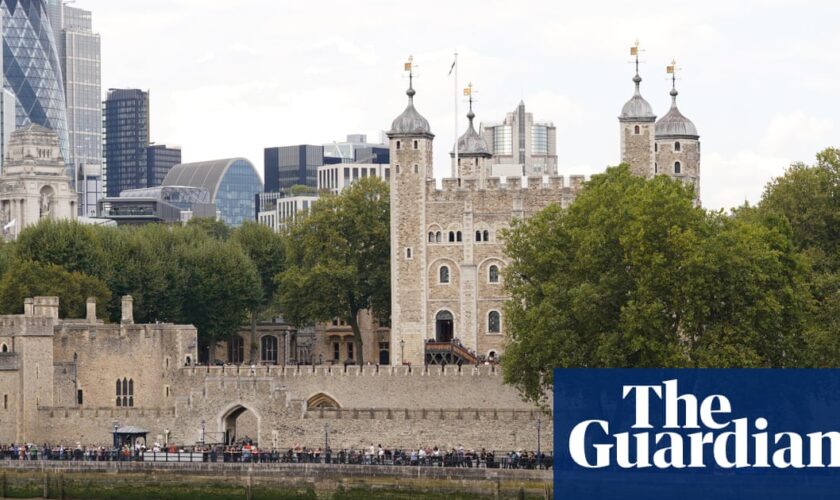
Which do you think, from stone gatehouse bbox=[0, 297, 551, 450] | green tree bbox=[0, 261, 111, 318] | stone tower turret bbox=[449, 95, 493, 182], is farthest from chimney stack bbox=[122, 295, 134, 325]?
stone tower turret bbox=[449, 95, 493, 182]

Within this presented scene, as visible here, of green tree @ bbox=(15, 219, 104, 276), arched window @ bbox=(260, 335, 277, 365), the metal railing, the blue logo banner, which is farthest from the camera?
arched window @ bbox=(260, 335, 277, 365)

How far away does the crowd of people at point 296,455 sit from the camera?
8338 centimetres

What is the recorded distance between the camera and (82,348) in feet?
322

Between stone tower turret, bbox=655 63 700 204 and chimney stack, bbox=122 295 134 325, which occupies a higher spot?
stone tower turret, bbox=655 63 700 204

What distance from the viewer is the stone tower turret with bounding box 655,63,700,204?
11038cm

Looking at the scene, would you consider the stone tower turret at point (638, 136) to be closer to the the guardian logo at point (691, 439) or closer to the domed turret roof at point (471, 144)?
the domed turret roof at point (471, 144)

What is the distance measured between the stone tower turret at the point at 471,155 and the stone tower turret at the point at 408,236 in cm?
573

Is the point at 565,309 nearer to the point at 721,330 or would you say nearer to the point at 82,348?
the point at 721,330

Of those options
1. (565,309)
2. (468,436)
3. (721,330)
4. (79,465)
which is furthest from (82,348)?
(721,330)

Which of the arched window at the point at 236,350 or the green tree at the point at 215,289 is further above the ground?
the green tree at the point at 215,289

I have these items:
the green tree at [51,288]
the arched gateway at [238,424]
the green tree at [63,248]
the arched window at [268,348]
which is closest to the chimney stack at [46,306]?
the green tree at [51,288]

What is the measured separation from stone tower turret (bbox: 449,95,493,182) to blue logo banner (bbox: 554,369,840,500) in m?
41.4

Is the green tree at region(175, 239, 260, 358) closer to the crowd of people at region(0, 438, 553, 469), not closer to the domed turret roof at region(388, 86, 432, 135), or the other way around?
the domed turret roof at region(388, 86, 432, 135)

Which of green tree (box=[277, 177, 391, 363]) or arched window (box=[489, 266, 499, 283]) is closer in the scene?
arched window (box=[489, 266, 499, 283])
